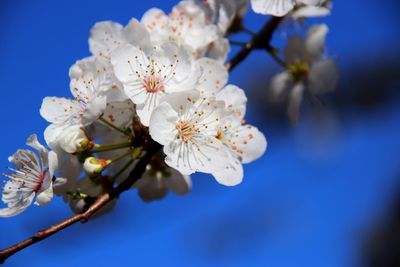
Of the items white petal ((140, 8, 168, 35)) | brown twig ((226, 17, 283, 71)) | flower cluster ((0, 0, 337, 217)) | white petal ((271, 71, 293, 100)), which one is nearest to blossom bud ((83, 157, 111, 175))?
flower cluster ((0, 0, 337, 217))

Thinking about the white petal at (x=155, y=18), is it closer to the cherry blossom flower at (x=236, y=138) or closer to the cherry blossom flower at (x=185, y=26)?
the cherry blossom flower at (x=185, y=26)

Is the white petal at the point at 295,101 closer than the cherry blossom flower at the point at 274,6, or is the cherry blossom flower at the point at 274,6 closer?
the cherry blossom flower at the point at 274,6

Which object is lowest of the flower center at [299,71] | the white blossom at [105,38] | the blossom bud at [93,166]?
the flower center at [299,71]

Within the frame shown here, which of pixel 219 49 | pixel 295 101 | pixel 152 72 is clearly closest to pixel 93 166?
pixel 152 72

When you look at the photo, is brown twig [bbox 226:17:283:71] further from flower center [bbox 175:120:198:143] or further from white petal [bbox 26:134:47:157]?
white petal [bbox 26:134:47:157]

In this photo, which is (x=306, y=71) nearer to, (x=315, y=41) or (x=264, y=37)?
(x=315, y=41)

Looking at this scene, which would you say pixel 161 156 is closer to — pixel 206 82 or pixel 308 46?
pixel 206 82

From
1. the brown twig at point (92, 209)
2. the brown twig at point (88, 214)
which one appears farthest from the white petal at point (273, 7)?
the brown twig at point (88, 214)
